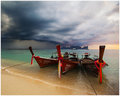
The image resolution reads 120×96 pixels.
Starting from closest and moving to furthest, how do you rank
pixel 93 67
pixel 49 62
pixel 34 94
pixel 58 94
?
pixel 34 94 → pixel 58 94 → pixel 93 67 → pixel 49 62

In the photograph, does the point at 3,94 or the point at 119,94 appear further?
the point at 119,94

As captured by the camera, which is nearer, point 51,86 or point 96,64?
point 51,86

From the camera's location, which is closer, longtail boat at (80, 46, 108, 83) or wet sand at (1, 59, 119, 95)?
wet sand at (1, 59, 119, 95)

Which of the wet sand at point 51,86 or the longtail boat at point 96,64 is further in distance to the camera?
the longtail boat at point 96,64

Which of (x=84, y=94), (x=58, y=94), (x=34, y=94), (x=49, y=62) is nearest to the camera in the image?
(x=34, y=94)

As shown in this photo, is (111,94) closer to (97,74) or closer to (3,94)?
(97,74)

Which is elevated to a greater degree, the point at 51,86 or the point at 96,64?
the point at 96,64

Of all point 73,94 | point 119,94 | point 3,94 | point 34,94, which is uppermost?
point 3,94

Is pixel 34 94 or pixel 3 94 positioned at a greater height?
pixel 3 94

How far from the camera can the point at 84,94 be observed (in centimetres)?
440

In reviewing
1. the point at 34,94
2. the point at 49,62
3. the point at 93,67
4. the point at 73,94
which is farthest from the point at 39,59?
the point at 93,67

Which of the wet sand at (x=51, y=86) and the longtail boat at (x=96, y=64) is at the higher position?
the longtail boat at (x=96, y=64)

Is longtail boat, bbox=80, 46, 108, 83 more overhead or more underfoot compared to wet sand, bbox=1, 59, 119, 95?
more overhead

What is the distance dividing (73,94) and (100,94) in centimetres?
197
